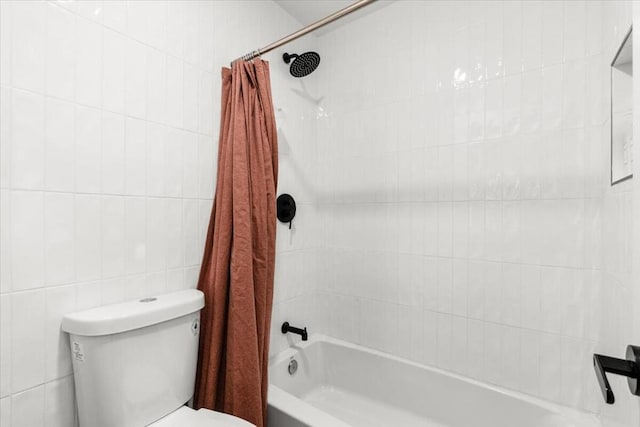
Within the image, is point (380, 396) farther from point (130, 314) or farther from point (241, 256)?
point (130, 314)

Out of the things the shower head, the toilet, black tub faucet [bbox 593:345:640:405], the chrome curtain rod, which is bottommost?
the toilet

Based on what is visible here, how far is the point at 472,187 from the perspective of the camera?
154cm

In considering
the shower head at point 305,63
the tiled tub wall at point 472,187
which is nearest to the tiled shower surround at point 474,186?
the tiled tub wall at point 472,187

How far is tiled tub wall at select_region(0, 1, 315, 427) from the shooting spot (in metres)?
0.90

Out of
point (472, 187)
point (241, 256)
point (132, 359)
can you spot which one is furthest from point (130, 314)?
point (472, 187)

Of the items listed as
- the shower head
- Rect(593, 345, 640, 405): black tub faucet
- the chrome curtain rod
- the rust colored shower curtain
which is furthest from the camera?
the shower head

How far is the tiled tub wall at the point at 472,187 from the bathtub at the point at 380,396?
0.07 metres

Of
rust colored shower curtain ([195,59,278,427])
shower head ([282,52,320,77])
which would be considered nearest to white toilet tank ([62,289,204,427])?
rust colored shower curtain ([195,59,278,427])

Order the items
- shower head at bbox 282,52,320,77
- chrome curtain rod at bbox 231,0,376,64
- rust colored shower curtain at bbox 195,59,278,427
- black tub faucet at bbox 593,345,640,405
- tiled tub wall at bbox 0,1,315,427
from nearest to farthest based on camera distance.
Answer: black tub faucet at bbox 593,345,640,405 → tiled tub wall at bbox 0,1,315,427 → chrome curtain rod at bbox 231,0,376,64 → rust colored shower curtain at bbox 195,59,278,427 → shower head at bbox 282,52,320,77

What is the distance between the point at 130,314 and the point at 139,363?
0.17 m

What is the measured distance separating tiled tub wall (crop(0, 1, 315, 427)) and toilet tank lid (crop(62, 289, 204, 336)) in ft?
0.21

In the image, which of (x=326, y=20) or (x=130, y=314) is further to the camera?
(x=326, y=20)

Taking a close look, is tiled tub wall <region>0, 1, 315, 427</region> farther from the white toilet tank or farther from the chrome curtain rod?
the chrome curtain rod

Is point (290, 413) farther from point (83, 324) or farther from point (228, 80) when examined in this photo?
point (228, 80)
